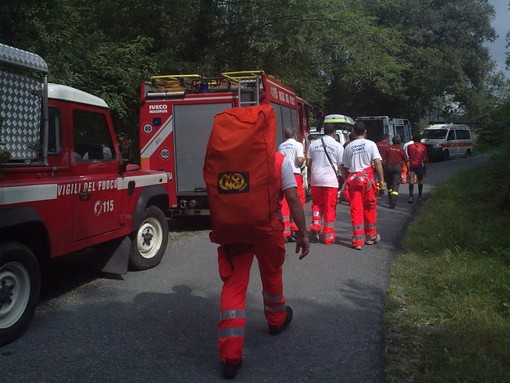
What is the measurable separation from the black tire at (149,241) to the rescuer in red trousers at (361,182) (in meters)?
2.84

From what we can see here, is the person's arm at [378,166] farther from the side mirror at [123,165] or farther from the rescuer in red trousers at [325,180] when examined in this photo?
the side mirror at [123,165]

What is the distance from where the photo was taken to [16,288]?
4785 millimetres

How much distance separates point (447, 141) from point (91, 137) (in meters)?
29.4

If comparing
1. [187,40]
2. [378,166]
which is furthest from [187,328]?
[187,40]

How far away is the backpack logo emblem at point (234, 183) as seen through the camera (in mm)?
3887

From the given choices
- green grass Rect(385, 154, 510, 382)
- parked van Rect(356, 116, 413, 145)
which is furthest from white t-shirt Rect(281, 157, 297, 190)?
parked van Rect(356, 116, 413, 145)

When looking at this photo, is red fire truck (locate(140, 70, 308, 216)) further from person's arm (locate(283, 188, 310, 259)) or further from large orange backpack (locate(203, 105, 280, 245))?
large orange backpack (locate(203, 105, 280, 245))

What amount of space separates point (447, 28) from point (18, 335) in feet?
126

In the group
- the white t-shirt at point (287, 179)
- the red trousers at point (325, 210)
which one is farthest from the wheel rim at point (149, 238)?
the white t-shirt at point (287, 179)

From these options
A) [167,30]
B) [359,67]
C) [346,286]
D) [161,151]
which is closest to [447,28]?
[359,67]

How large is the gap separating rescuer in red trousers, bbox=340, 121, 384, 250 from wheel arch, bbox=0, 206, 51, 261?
4659 millimetres

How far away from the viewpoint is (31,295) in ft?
15.9

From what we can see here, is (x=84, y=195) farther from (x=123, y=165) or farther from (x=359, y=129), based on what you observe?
(x=359, y=129)

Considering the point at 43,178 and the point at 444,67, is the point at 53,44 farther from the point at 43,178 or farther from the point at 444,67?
the point at 444,67
